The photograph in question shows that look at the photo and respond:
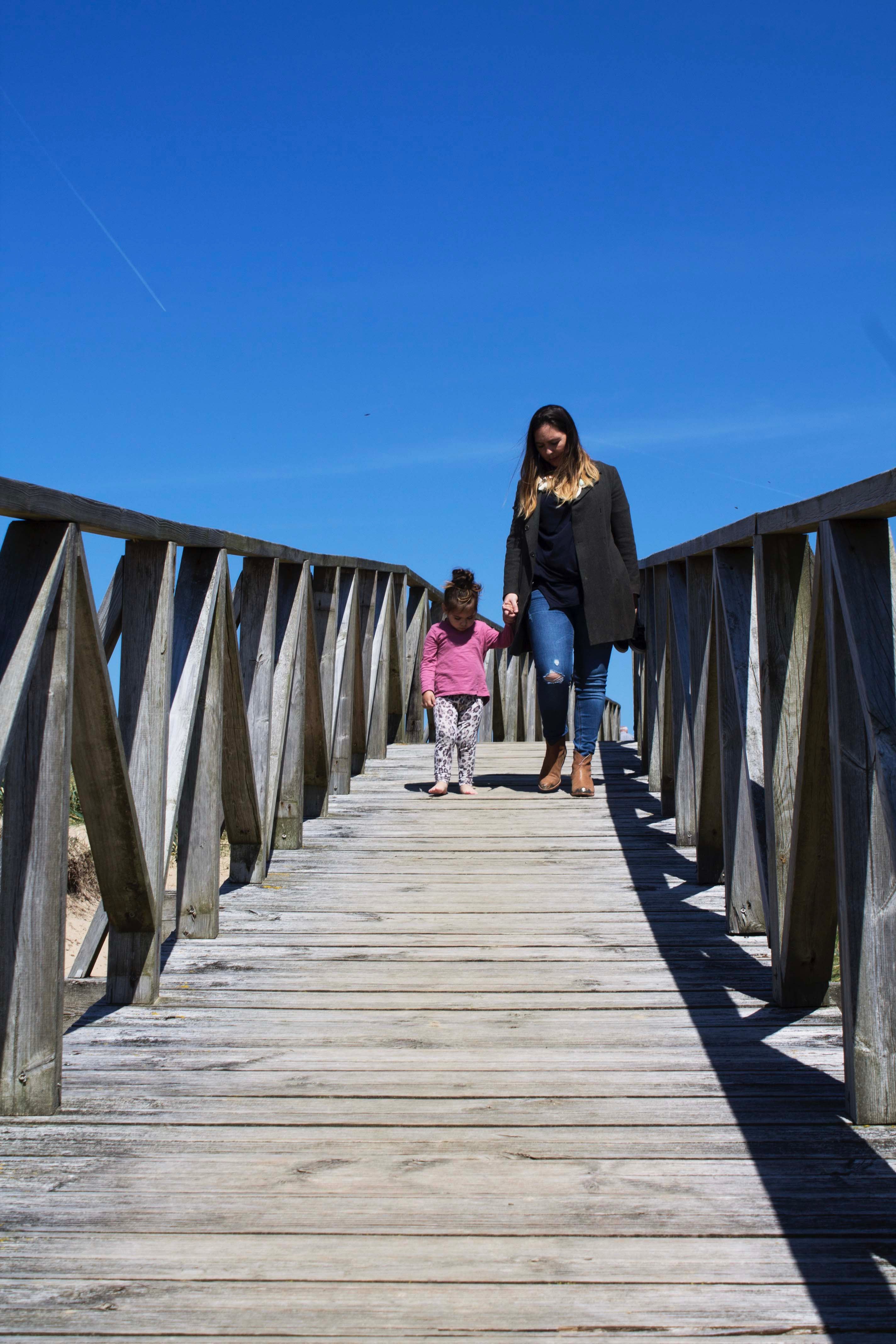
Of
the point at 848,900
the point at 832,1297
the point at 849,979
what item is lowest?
the point at 832,1297

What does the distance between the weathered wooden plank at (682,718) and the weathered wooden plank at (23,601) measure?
267cm

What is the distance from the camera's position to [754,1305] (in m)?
1.65

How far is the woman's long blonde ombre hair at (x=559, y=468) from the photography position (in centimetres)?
532

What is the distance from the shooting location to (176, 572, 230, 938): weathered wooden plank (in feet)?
11.4

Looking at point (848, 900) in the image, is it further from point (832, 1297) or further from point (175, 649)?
point (175, 649)

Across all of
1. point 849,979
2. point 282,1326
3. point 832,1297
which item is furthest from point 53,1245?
point 849,979

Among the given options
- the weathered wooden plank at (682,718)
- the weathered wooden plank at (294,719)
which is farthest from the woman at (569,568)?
the weathered wooden plank at (294,719)

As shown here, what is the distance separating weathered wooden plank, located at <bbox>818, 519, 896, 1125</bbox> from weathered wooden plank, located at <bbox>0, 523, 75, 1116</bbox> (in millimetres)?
1422

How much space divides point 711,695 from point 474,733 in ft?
7.90

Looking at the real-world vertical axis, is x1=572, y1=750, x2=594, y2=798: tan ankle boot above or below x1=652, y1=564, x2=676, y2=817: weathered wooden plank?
below

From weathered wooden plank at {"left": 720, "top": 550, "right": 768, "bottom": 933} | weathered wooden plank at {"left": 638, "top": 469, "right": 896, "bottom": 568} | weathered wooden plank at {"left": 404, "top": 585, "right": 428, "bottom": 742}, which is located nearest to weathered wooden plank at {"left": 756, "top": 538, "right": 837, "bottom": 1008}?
weathered wooden plank at {"left": 638, "top": 469, "right": 896, "bottom": 568}

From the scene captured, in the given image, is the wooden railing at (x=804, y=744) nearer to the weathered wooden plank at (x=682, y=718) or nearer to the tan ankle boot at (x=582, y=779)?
the weathered wooden plank at (x=682, y=718)

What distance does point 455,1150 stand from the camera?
2.13 metres

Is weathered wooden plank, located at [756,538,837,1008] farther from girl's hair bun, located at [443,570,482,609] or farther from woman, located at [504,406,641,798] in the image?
girl's hair bun, located at [443,570,482,609]
